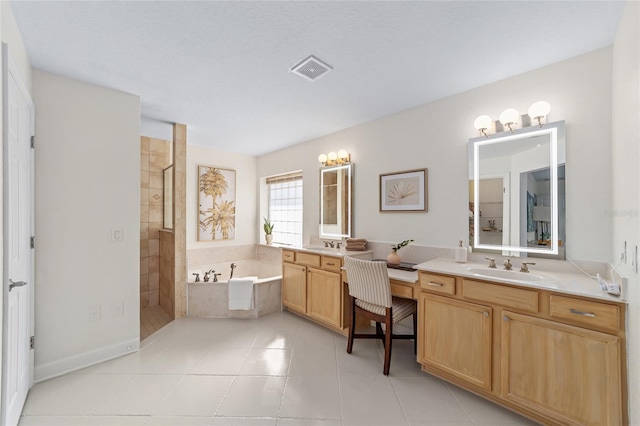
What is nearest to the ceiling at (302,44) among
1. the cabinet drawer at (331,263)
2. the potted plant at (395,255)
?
the potted plant at (395,255)

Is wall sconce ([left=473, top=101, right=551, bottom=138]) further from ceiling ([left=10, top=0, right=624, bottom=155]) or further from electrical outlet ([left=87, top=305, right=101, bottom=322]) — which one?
electrical outlet ([left=87, top=305, right=101, bottom=322])

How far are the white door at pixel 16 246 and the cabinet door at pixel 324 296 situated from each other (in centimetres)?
235

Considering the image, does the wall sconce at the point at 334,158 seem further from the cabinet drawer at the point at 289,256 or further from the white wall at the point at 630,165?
the white wall at the point at 630,165

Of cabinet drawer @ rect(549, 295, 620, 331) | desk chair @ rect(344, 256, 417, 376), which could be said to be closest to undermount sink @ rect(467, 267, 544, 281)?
cabinet drawer @ rect(549, 295, 620, 331)

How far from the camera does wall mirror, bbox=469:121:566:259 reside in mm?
1957

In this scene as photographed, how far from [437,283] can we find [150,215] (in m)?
4.02

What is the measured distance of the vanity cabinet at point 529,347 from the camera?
139 cm

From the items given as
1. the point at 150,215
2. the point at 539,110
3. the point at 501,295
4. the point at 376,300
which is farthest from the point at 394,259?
the point at 150,215

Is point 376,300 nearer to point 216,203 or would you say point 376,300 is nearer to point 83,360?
point 83,360

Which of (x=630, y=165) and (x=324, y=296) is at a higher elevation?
(x=630, y=165)

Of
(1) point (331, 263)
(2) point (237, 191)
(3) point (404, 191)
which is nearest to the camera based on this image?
(3) point (404, 191)

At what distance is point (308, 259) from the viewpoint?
127 inches

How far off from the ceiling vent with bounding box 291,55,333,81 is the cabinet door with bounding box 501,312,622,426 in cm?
217

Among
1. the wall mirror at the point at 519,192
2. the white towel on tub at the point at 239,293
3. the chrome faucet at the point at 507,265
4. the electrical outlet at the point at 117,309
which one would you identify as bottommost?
the white towel on tub at the point at 239,293
